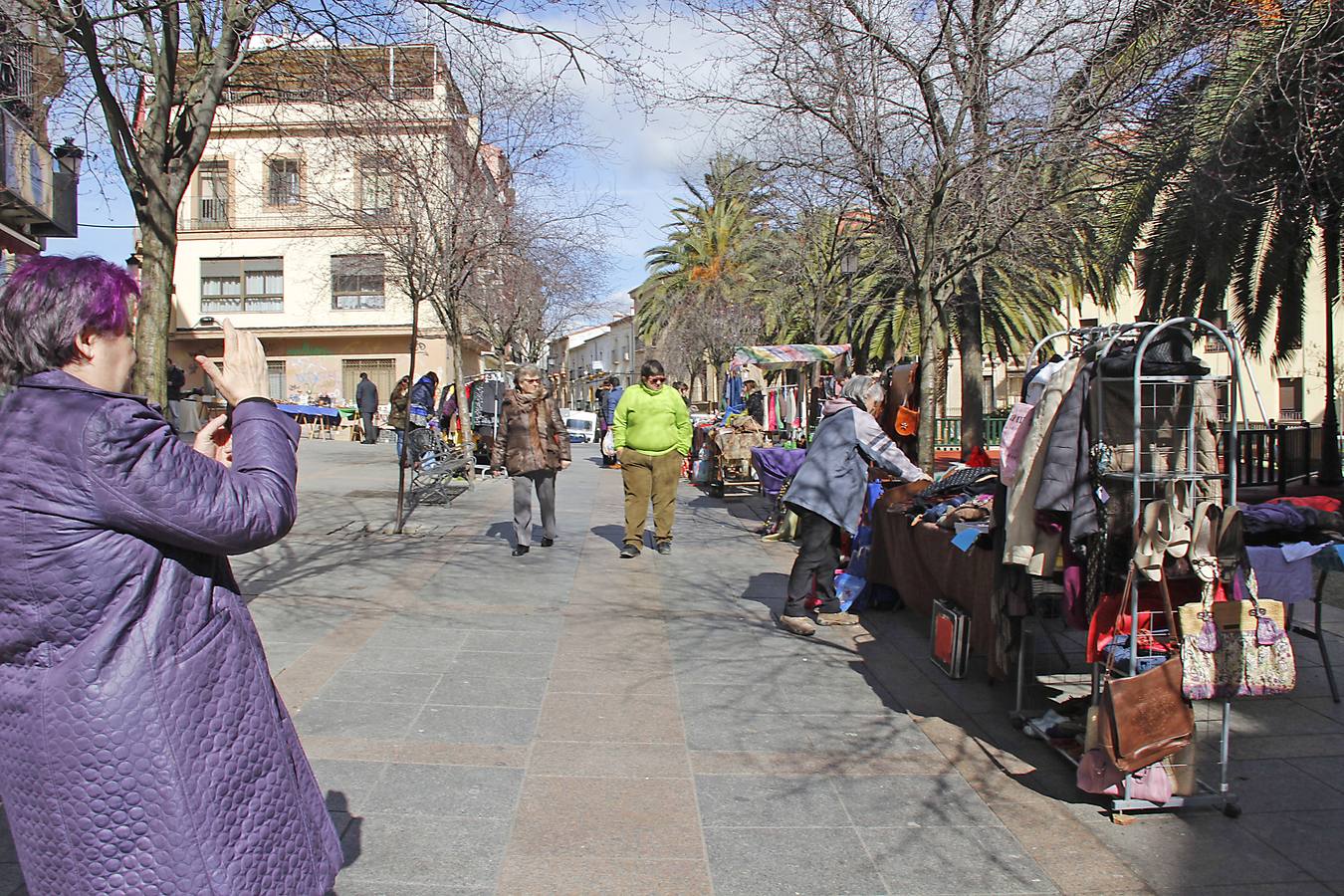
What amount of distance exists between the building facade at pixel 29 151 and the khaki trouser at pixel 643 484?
18.2ft

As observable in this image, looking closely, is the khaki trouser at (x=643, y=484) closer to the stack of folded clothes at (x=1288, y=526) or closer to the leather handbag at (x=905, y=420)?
the leather handbag at (x=905, y=420)

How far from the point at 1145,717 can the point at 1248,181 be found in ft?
27.5

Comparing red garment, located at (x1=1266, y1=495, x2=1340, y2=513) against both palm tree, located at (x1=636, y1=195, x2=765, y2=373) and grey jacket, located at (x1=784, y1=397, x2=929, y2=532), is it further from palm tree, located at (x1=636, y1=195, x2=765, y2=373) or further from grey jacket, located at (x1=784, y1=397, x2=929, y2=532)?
palm tree, located at (x1=636, y1=195, x2=765, y2=373)

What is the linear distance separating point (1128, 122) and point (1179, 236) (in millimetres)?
2961

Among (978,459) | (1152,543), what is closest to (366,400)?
(978,459)

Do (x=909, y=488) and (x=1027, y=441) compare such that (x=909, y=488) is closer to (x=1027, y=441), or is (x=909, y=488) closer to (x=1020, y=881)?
(x=1027, y=441)

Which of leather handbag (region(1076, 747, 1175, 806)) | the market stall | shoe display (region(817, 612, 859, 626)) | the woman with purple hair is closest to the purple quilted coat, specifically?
the woman with purple hair

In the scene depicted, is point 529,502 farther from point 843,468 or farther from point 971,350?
point 971,350

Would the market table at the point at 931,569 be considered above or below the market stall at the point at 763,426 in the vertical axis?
below

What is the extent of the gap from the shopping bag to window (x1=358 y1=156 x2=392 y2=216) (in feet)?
32.5

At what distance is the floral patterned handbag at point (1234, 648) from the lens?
3902mm

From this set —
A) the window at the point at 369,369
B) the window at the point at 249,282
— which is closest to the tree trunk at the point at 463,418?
the window at the point at 369,369

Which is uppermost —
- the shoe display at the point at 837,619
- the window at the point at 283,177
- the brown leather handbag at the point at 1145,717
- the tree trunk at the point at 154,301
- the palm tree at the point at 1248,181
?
the window at the point at 283,177

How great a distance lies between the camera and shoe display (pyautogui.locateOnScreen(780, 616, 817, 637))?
673cm
